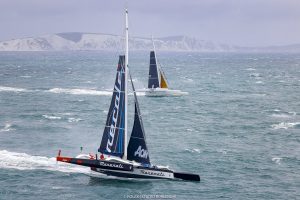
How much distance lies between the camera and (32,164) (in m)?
52.3

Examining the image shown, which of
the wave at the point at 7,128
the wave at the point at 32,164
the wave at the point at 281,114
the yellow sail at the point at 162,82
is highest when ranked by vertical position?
the yellow sail at the point at 162,82

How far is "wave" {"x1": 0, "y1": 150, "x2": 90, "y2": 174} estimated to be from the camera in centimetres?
5074

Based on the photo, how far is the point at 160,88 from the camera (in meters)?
107

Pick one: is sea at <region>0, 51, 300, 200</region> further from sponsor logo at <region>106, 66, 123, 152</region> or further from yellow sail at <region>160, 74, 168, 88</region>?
sponsor logo at <region>106, 66, 123, 152</region>

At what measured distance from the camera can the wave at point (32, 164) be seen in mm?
50737

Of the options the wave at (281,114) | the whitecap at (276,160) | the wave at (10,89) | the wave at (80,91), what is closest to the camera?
the whitecap at (276,160)

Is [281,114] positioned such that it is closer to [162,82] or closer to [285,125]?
[285,125]

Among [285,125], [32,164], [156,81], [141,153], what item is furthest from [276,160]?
[156,81]

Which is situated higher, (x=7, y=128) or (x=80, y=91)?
(x=80, y=91)

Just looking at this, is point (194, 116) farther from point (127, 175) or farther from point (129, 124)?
point (127, 175)

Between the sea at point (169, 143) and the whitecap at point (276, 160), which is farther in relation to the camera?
the whitecap at point (276, 160)

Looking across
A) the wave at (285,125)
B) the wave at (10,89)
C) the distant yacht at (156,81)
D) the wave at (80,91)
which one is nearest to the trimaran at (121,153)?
the wave at (285,125)

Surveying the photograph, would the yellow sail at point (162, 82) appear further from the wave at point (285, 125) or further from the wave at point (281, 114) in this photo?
the wave at point (285, 125)

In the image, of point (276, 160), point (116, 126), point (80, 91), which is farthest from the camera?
point (80, 91)
